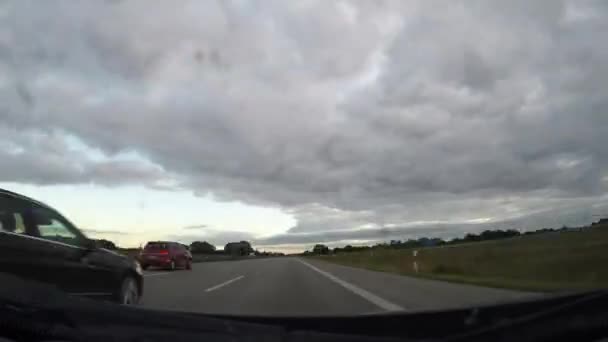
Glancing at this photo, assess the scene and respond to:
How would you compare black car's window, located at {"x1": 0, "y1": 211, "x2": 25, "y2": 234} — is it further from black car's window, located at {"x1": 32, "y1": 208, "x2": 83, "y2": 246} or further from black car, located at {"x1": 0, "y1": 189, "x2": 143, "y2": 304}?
black car's window, located at {"x1": 32, "y1": 208, "x2": 83, "y2": 246}

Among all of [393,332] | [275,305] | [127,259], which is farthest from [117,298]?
[393,332]

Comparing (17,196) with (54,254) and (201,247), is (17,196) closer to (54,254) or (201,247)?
(54,254)

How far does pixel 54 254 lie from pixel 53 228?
1.44ft

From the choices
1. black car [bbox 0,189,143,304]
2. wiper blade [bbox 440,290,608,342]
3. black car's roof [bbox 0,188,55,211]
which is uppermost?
black car's roof [bbox 0,188,55,211]

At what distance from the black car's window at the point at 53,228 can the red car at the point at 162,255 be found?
19.1 metres

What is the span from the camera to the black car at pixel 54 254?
6480mm

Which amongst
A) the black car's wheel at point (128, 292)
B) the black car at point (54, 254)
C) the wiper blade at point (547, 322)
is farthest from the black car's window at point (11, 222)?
the wiper blade at point (547, 322)

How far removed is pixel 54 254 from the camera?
7.05 meters

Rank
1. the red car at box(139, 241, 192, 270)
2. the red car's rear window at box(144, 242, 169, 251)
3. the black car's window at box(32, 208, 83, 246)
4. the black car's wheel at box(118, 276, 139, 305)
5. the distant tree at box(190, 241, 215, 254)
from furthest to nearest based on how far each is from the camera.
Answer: the distant tree at box(190, 241, 215, 254) < the red car's rear window at box(144, 242, 169, 251) < the red car at box(139, 241, 192, 270) < the black car's wheel at box(118, 276, 139, 305) < the black car's window at box(32, 208, 83, 246)

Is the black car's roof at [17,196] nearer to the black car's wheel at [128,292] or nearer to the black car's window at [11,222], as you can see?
the black car's window at [11,222]

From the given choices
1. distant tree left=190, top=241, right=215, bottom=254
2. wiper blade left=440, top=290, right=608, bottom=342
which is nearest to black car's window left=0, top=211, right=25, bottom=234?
wiper blade left=440, top=290, right=608, bottom=342

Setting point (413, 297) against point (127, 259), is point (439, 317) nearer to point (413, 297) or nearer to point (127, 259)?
point (127, 259)

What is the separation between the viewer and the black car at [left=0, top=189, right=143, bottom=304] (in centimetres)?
648

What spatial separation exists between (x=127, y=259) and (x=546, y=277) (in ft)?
66.9
